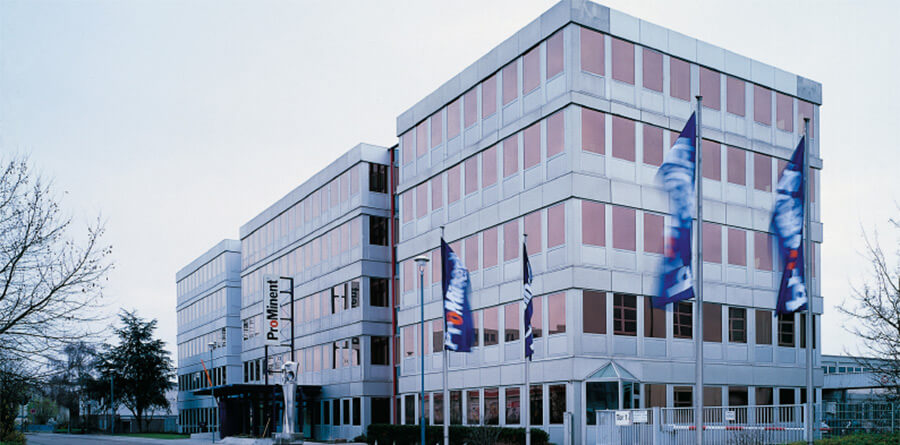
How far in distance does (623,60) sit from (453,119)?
990 cm

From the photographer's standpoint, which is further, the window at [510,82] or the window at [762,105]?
the window at [762,105]

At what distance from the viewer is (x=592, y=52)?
34344mm

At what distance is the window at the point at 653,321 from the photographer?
34500 mm

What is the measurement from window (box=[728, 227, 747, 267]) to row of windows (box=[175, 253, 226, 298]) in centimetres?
5301

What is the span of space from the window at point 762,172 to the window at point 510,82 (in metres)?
10.7

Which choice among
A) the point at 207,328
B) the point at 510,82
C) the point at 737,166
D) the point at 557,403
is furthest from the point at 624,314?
the point at 207,328

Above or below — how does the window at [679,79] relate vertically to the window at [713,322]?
above

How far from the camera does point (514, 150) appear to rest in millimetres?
37188

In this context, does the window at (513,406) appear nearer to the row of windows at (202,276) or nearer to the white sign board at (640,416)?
the white sign board at (640,416)

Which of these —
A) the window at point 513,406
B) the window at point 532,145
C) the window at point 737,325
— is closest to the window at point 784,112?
the window at point 737,325

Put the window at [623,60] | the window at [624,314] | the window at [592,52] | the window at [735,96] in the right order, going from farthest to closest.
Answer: the window at [735,96] → the window at [623,60] → the window at [592,52] → the window at [624,314]

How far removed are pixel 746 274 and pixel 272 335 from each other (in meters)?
30.6

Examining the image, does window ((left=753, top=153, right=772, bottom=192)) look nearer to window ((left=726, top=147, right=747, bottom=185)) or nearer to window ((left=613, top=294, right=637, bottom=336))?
window ((left=726, top=147, right=747, bottom=185))

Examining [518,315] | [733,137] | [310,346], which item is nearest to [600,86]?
[733,137]
